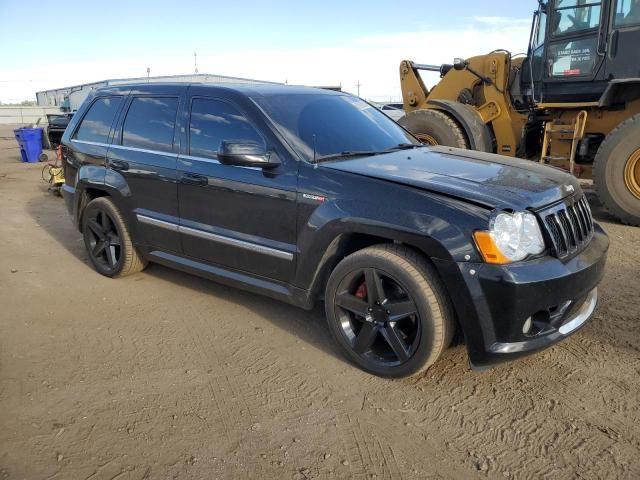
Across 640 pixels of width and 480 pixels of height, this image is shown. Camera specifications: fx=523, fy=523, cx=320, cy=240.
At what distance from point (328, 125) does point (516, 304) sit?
1.97 meters

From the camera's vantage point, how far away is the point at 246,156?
3.42 meters

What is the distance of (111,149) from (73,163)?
0.77 m

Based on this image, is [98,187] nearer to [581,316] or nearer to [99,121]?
[99,121]

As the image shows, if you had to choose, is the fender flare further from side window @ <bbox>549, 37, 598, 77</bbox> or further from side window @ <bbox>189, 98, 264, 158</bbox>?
side window @ <bbox>189, 98, 264, 158</bbox>

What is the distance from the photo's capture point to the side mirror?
342cm

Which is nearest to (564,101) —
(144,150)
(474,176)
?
(474,176)

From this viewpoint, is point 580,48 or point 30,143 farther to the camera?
point 30,143

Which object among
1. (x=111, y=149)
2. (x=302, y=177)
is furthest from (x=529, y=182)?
(x=111, y=149)

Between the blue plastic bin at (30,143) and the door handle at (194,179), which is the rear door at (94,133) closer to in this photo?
the door handle at (194,179)

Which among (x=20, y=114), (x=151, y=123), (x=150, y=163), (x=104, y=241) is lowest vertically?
(x=104, y=241)

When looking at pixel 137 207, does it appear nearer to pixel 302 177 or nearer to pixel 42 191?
pixel 302 177

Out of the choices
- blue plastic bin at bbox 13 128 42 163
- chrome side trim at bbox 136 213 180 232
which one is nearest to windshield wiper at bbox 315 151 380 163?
chrome side trim at bbox 136 213 180 232

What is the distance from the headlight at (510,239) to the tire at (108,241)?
3.33 metres

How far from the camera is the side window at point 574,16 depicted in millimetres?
6879
